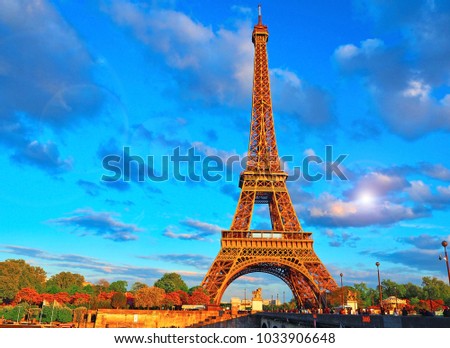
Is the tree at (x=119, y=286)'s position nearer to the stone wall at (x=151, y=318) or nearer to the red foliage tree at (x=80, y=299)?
the red foliage tree at (x=80, y=299)

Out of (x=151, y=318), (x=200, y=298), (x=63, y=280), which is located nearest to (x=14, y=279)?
(x=63, y=280)

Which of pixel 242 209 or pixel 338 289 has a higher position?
pixel 242 209

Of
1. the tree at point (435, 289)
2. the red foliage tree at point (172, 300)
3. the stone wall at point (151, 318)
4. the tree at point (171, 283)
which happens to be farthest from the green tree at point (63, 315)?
the tree at point (435, 289)

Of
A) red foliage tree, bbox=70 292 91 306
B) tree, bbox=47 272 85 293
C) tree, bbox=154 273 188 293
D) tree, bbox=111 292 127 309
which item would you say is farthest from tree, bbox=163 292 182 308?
tree, bbox=47 272 85 293

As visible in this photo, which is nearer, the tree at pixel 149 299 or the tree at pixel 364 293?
the tree at pixel 149 299
